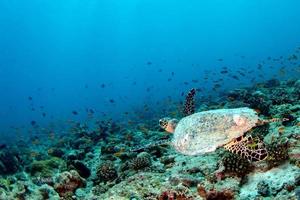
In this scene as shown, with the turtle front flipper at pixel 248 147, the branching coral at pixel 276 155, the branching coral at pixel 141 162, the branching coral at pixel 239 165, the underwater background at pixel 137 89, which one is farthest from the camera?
the branching coral at pixel 141 162

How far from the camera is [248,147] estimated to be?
570cm

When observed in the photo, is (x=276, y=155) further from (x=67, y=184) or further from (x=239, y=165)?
(x=67, y=184)

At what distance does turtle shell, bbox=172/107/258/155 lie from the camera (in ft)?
18.8

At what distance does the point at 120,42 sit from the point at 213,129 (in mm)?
151646

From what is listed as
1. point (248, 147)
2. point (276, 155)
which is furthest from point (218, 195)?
point (276, 155)

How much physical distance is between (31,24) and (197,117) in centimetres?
10894

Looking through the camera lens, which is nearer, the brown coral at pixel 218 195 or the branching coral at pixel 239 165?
the brown coral at pixel 218 195

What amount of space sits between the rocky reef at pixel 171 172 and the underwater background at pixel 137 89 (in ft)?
0.10

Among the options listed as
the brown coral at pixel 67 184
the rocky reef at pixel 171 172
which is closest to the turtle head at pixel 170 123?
the rocky reef at pixel 171 172

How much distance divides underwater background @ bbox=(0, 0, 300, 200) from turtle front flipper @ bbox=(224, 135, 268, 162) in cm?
35

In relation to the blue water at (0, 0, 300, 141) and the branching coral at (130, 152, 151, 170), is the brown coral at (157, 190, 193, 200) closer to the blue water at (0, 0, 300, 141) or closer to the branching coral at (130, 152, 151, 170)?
the branching coral at (130, 152, 151, 170)

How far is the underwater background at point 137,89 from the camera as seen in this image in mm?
6883

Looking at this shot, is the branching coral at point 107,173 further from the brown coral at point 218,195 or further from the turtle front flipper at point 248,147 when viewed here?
the turtle front flipper at point 248,147

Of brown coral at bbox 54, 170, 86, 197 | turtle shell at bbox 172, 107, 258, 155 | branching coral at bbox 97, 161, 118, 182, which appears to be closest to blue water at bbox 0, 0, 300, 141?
branching coral at bbox 97, 161, 118, 182
